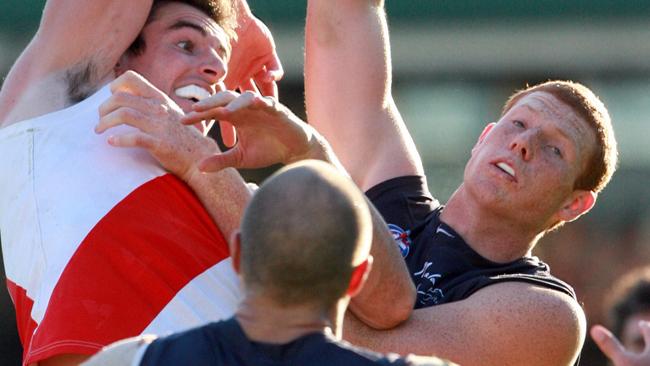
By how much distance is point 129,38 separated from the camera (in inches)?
142

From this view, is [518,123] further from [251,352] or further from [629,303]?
[251,352]

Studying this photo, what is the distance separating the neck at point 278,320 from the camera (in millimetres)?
2350

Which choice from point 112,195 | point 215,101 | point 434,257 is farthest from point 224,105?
point 434,257

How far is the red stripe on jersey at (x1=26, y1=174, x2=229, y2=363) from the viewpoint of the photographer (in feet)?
10.2

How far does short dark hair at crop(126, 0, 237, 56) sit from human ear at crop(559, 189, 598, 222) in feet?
4.16

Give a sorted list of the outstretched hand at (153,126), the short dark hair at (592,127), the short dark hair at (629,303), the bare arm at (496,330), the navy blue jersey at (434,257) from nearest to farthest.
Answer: the outstretched hand at (153,126)
the bare arm at (496,330)
the navy blue jersey at (434,257)
the short dark hair at (592,127)
the short dark hair at (629,303)

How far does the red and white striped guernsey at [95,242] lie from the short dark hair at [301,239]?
861 millimetres

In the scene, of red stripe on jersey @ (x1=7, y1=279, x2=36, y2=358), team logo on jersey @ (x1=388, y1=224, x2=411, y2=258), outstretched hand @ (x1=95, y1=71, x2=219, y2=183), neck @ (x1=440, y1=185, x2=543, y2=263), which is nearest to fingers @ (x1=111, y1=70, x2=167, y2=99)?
outstretched hand @ (x1=95, y1=71, x2=219, y2=183)

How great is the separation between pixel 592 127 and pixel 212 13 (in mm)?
1354

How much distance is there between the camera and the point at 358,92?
15.1 feet

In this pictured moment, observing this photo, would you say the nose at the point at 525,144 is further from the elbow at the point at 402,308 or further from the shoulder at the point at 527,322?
the elbow at the point at 402,308

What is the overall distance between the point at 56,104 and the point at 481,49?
262 inches

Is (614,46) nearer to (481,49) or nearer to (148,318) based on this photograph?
(481,49)

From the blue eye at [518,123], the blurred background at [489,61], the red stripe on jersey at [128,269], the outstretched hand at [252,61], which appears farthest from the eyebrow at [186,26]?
the blurred background at [489,61]
